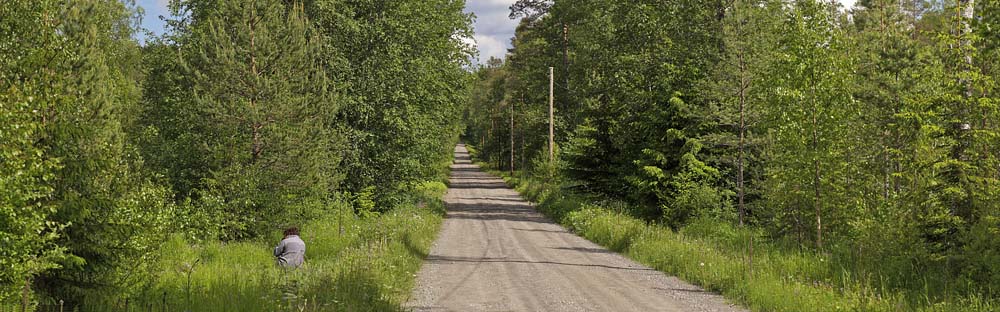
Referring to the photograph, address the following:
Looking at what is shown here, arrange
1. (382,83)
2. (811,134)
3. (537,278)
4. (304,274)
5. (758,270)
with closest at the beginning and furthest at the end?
(304,274), (758,270), (537,278), (811,134), (382,83)

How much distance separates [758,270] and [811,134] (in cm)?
406

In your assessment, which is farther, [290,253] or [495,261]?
[495,261]

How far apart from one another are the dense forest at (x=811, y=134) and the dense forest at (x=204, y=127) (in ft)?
27.0

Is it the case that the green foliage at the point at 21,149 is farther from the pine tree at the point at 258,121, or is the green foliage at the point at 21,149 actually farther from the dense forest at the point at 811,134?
the dense forest at the point at 811,134

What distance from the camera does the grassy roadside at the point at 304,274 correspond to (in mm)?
11114

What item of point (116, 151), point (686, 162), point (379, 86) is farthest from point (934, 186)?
point (379, 86)

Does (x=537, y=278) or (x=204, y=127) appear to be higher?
(x=204, y=127)

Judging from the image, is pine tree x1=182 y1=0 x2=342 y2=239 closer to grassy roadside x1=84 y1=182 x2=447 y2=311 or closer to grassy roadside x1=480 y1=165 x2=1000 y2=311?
grassy roadside x1=84 y1=182 x2=447 y2=311

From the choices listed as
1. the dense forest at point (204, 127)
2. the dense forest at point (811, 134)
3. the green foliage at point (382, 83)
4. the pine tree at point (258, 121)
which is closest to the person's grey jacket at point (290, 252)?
the dense forest at point (204, 127)

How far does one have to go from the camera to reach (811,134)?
16797mm

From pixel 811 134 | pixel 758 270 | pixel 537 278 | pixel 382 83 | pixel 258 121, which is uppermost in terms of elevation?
pixel 382 83

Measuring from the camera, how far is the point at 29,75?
10531mm

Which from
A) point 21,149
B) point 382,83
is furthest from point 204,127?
point 21,149

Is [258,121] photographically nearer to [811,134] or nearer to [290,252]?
[290,252]
